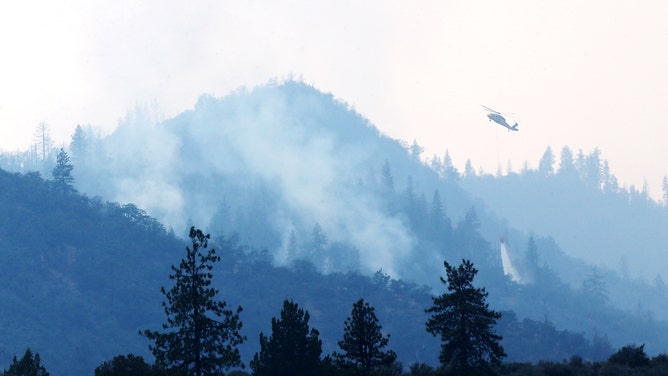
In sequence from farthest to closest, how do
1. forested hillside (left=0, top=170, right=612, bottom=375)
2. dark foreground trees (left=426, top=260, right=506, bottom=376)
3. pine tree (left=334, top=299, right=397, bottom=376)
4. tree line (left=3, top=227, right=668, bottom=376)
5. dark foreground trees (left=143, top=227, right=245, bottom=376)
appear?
forested hillside (left=0, top=170, right=612, bottom=375) < pine tree (left=334, top=299, right=397, bottom=376) < dark foreground trees (left=426, top=260, right=506, bottom=376) < tree line (left=3, top=227, right=668, bottom=376) < dark foreground trees (left=143, top=227, right=245, bottom=376)

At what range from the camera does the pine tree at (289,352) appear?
5122 cm

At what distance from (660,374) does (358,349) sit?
18103 millimetres

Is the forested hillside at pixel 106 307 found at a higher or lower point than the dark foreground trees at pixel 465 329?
higher

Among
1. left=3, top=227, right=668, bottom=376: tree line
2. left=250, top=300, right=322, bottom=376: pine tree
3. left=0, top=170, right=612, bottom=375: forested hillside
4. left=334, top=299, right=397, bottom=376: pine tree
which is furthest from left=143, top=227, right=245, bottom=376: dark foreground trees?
left=0, top=170, right=612, bottom=375: forested hillside

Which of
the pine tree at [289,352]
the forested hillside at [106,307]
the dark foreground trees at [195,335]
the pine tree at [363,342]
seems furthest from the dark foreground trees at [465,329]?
the forested hillside at [106,307]

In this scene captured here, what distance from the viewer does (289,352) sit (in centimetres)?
5194

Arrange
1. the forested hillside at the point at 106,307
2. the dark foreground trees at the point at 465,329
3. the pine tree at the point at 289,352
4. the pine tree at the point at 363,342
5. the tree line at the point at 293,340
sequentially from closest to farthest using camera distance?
the tree line at the point at 293,340, the dark foreground trees at the point at 465,329, the pine tree at the point at 363,342, the pine tree at the point at 289,352, the forested hillside at the point at 106,307

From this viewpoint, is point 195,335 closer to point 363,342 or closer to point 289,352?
point 289,352

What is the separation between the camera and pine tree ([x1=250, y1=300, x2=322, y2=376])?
5122 cm

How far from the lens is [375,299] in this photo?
652 feet

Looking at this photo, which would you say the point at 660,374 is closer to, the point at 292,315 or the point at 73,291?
the point at 292,315

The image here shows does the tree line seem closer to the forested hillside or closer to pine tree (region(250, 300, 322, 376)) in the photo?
pine tree (region(250, 300, 322, 376))

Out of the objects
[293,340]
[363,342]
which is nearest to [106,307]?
[293,340]

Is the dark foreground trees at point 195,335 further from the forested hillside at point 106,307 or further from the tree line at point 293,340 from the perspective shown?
the forested hillside at point 106,307
